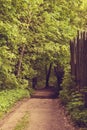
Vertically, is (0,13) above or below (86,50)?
above

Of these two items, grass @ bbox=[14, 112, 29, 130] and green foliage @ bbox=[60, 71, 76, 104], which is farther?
green foliage @ bbox=[60, 71, 76, 104]

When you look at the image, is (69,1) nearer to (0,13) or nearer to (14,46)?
(14,46)

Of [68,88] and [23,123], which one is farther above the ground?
[23,123]

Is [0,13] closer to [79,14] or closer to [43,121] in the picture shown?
[43,121]

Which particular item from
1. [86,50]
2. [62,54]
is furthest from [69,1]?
[86,50]

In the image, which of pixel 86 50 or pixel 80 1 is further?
pixel 80 1

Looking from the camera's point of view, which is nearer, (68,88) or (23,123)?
(23,123)

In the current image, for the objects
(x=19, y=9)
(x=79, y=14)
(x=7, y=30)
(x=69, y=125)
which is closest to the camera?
(x=69, y=125)

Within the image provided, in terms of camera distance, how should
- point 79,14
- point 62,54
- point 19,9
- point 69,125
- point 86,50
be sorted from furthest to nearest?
point 79,14 < point 62,54 < point 19,9 < point 86,50 < point 69,125

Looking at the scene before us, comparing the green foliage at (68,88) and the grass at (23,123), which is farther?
the green foliage at (68,88)

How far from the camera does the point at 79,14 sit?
37.5 m

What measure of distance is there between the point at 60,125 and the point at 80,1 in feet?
75.7

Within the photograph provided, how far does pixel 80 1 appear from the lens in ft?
112

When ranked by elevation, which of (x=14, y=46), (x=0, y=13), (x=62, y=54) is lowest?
(x=62, y=54)
